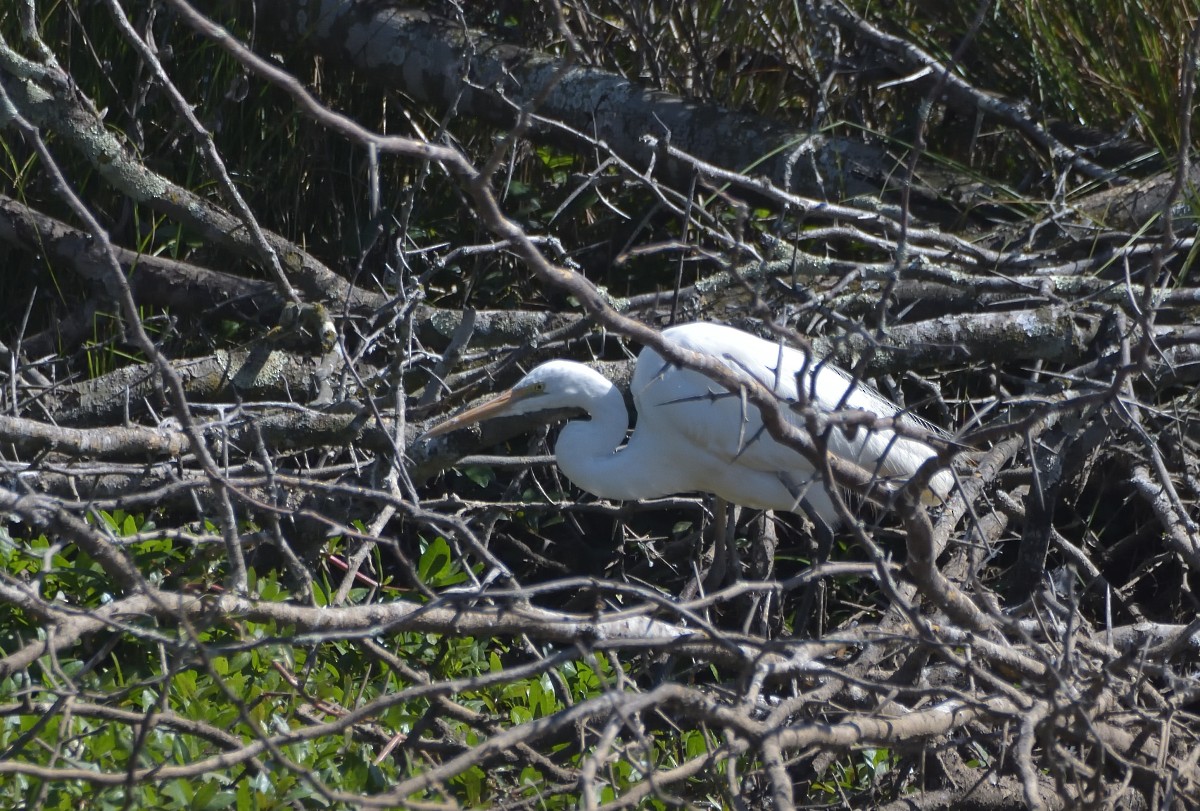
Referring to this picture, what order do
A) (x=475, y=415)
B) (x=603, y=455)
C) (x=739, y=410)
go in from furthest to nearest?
(x=739, y=410)
(x=603, y=455)
(x=475, y=415)

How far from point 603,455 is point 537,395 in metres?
0.27

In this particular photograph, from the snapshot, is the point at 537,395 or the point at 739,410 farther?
the point at 739,410

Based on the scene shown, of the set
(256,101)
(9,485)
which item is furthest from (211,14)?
(9,485)

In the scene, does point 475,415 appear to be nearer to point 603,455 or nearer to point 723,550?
point 603,455

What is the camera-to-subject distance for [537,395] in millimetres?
2781

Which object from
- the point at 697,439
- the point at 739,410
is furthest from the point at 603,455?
the point at 739,410

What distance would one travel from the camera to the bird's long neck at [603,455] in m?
2.91

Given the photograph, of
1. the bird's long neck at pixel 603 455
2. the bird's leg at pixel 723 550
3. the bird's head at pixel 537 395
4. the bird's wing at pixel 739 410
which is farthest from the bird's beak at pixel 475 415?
the bird's leg at pixel 723 550

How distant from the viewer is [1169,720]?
173 cm

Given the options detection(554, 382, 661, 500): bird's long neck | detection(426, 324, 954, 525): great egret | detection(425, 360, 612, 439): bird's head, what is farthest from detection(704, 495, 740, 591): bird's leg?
detection(425, 360, 612, 439): bird's head

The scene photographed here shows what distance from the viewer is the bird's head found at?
2721 mm

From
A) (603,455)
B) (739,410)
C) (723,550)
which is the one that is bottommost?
(723,550)

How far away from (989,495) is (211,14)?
8.35 feet

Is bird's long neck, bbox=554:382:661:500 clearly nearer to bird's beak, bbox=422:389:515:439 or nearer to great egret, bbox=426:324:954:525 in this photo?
great egret, bbox=426:324:954:525
